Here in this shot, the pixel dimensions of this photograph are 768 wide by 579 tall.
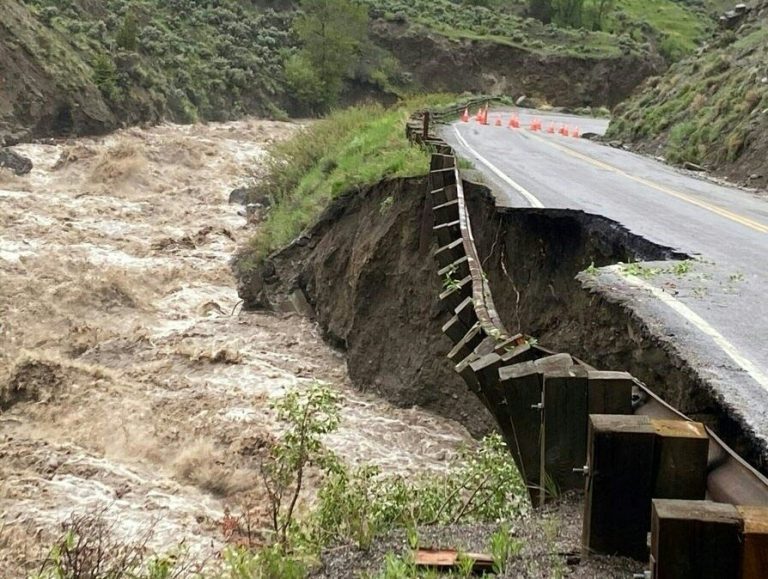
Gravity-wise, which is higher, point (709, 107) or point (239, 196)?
point (709, 107)

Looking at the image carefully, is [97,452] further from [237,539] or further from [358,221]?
[358,221]

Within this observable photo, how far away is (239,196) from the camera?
25234mm

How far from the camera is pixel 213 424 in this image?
11.8 meters

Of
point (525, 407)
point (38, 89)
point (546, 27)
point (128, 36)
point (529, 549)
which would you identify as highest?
point (546, 27)

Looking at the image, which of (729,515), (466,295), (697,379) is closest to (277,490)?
(466,295)

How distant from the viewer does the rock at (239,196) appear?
2508cm

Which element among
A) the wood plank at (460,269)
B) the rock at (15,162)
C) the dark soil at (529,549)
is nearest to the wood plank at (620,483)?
the dark soil at (529,549)

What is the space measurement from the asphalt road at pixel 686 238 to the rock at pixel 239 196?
8.87 meters

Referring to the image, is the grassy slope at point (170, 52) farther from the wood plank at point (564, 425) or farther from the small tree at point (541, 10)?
the wood plank at point (564, 425)

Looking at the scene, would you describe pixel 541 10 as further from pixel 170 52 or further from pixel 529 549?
pixel 529 549

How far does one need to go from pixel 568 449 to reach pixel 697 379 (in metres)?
1.46

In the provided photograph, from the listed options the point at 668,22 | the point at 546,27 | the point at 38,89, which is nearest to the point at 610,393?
the point at 38,89

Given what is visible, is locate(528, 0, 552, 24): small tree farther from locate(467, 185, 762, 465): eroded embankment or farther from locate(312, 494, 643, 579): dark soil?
locate(312, 494, 643, 579): dark soil

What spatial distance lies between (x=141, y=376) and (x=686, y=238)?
30.5 feet
